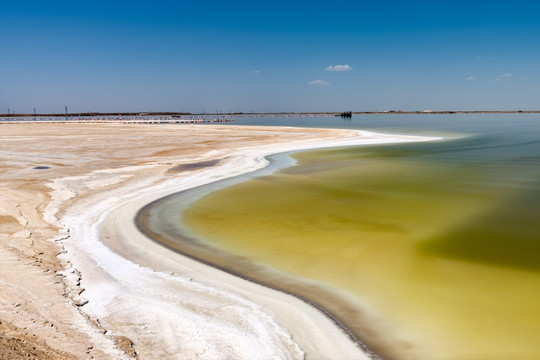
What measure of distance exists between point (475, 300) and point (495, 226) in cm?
431

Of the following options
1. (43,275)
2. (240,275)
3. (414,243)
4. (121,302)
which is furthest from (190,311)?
(414,243)

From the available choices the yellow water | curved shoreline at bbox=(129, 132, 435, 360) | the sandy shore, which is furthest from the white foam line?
the yellow water

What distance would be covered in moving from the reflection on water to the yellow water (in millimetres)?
21

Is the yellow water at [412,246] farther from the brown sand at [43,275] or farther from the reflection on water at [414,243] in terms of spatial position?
the brown sand at [43,275]

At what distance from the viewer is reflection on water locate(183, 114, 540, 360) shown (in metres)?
5.10

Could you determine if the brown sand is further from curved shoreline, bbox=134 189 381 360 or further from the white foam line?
curved shoreline, bbox=134 189 381 360

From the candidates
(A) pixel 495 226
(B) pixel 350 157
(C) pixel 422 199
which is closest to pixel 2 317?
(A) pixel 495 226

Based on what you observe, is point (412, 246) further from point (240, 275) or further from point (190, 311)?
point (190, 311)

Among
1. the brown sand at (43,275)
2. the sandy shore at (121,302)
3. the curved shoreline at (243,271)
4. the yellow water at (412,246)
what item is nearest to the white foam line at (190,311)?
the sandy shore at (121,302)

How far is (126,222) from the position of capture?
941 centimetres

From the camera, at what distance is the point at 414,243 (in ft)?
27.1

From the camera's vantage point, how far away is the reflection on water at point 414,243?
5.10m

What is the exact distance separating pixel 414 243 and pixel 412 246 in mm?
217

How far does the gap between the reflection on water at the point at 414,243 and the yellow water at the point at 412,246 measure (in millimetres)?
21
